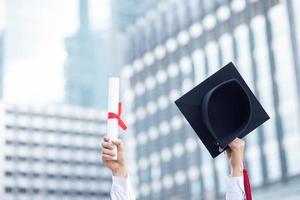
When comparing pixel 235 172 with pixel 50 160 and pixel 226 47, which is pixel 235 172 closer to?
pixel 226 47

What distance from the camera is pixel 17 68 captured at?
406 feet

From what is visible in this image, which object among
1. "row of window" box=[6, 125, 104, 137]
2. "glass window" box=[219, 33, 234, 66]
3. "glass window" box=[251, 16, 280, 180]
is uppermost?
"row of window" box=[6, 125, 104, 137]

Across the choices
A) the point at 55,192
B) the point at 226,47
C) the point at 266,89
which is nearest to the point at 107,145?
the point at 266,89

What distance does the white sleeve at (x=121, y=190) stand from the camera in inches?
112

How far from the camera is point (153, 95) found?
6619 cm

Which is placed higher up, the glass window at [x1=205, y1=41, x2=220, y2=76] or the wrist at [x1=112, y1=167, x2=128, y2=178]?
the glass window at [x1=205, y1=41, x2=220, y2=76]

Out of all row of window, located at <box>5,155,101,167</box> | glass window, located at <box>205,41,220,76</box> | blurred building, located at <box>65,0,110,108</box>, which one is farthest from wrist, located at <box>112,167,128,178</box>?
blurred building, located at <box>65,0,110,108</box>

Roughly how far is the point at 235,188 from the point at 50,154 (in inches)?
3597

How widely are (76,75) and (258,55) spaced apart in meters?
74.4

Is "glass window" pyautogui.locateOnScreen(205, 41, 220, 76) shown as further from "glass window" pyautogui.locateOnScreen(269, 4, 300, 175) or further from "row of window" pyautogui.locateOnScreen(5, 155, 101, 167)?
"row of window" pyautogui.locateOnScreen(5, 155, 101, 167)

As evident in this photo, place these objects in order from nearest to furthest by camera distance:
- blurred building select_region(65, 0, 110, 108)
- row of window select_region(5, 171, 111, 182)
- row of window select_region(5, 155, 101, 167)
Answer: row of window select_region(5, 171, 111, 182) → row of window select_region(5, 155, 101, 167) → blurred building select_region(65, 0, 110, 108)

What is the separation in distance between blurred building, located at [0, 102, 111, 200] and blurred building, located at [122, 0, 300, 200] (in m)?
22.9

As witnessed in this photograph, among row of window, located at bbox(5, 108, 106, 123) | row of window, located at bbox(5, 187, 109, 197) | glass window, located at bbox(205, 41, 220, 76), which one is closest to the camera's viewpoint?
glass window, located at bbox(205, 41, 220, 76)

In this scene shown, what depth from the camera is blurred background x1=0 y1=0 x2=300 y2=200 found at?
48250 mm
